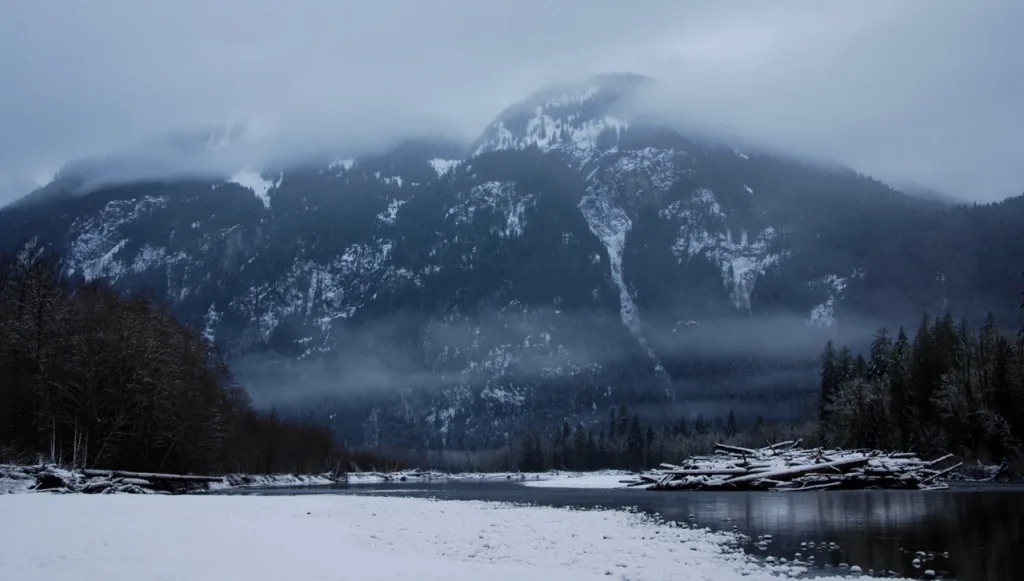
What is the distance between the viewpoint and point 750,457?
201ft

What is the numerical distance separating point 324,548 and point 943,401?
83455 mm

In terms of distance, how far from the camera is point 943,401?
8150 centimetres

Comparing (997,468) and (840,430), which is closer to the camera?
(997,468)

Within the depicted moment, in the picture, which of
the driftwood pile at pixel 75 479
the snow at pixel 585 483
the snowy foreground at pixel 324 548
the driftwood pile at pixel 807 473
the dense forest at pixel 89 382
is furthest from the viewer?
the snow at pixel 585 483

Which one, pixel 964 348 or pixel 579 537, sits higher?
pixel 964 348

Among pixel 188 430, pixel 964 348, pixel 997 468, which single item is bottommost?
pixel 997 468

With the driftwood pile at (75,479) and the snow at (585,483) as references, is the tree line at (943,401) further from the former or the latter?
the driftwood pile at (75,479)

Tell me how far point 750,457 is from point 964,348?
53.8 m

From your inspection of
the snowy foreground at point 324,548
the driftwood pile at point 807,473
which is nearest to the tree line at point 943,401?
the driftwood pile at point 807,473

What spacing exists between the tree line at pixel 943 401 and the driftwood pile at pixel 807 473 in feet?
86.7

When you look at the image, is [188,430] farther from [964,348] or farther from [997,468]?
[964,348]

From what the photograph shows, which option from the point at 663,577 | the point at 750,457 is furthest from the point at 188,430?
the point at 663,577

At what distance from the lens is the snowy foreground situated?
1492 cm

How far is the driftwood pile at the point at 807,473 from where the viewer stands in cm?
5091
